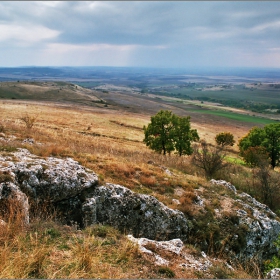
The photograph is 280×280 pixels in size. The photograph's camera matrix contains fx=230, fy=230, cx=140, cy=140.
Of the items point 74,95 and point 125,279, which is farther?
point 74,95

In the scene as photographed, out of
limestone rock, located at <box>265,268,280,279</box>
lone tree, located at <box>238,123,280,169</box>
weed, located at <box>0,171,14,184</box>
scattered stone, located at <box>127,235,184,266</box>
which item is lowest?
lone tree, located at <box>238,123,280,169</box>

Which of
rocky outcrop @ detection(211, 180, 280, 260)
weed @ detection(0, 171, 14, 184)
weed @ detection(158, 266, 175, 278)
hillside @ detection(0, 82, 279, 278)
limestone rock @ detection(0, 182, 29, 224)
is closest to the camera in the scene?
hillside @ detection(0, 82, 279, 278)

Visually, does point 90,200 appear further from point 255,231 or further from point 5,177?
point 255,231

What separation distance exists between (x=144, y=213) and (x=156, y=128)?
31.3 metres

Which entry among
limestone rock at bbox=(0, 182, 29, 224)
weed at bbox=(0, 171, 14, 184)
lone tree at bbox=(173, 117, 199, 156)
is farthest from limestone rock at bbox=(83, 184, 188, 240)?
lone tree at bbox=(173, 117, 199, 156)

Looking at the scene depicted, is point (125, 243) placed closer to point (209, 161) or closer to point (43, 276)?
point (43, 276)

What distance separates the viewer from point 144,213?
9.44 metres

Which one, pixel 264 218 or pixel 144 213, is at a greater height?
pixel 144 213

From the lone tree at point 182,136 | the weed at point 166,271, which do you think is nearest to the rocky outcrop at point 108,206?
the weed at point 166,271

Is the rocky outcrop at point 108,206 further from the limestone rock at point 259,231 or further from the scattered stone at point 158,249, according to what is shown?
the scattered stone at point 158,249

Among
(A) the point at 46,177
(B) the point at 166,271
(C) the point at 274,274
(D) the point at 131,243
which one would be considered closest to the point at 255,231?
(C) the point at 274,274

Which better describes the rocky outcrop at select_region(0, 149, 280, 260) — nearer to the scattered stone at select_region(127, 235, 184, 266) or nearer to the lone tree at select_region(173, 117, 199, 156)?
the scattered stone at select_region(127, 235, 184, 266)

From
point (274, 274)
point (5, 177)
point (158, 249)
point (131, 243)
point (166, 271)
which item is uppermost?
point (5, 177)

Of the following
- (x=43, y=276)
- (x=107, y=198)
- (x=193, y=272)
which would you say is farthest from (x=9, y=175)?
(x=193, y=272)
